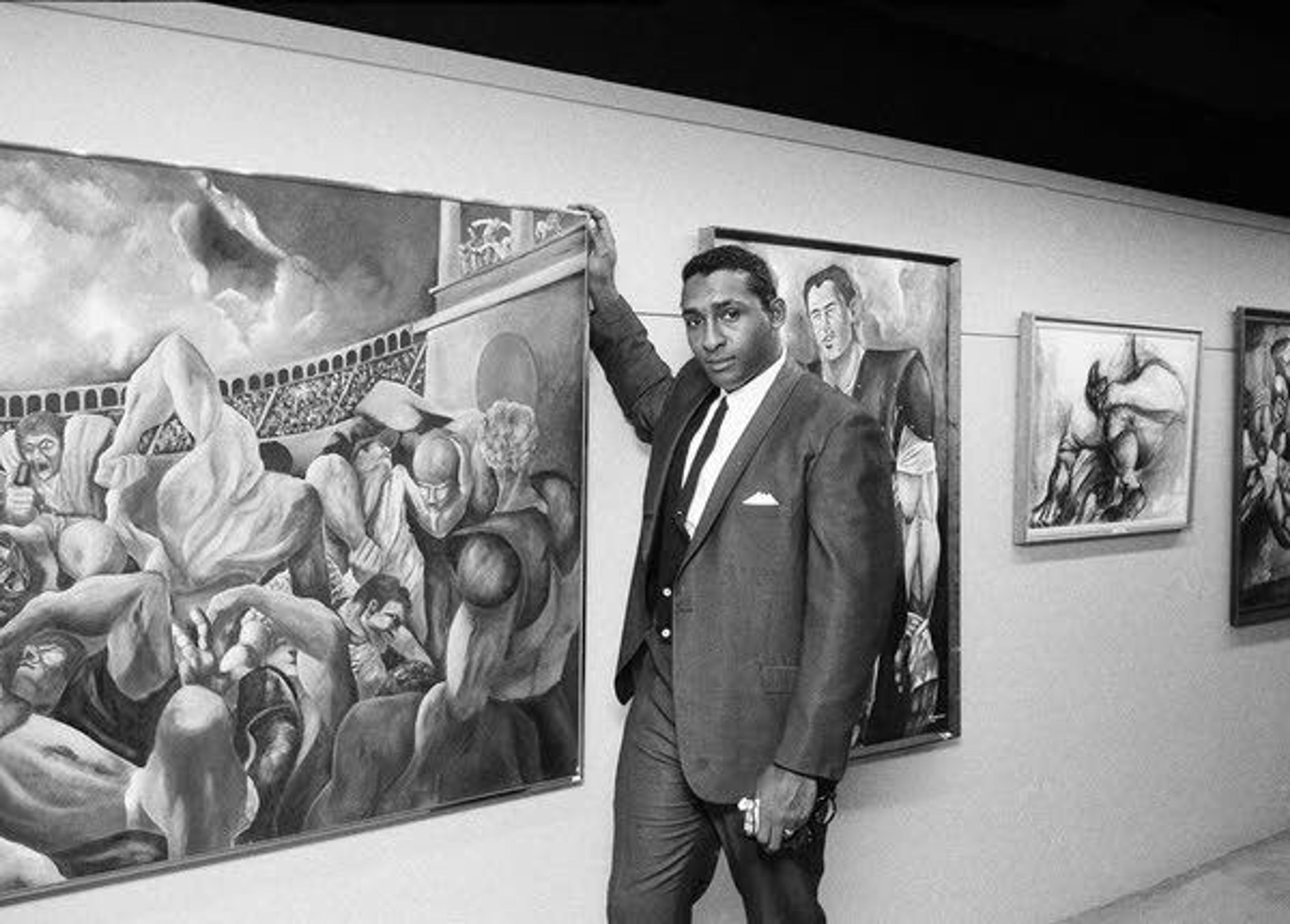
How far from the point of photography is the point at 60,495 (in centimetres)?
247

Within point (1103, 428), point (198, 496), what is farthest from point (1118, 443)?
point (198, 496)

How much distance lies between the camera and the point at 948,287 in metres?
4.17

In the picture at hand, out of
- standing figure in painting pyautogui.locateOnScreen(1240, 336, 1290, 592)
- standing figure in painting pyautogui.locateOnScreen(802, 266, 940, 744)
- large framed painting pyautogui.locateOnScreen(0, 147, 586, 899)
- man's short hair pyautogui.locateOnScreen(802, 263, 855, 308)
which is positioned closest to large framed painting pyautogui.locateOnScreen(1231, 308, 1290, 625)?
standing figure in painting pyautogui.locateOnScreen(1240, 336, 1290, 592)

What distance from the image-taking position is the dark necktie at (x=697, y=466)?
3.06 metres

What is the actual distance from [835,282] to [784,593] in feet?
4.15

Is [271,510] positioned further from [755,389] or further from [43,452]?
[755,389]

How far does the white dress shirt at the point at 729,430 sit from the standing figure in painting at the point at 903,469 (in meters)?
0.76

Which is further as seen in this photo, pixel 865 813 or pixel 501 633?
pixel 865 813

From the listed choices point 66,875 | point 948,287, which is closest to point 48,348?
point 66,875

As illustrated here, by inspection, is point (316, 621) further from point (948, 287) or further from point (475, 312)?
point (948, 287)

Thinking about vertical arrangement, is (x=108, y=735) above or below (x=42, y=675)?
below

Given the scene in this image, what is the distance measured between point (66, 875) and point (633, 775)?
4.27 feet

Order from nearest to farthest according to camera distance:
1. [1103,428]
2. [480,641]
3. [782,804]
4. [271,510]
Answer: [271,510]
[782,804]
[480,641]
[1103,428]

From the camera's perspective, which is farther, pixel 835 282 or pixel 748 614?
pixel 835 282
